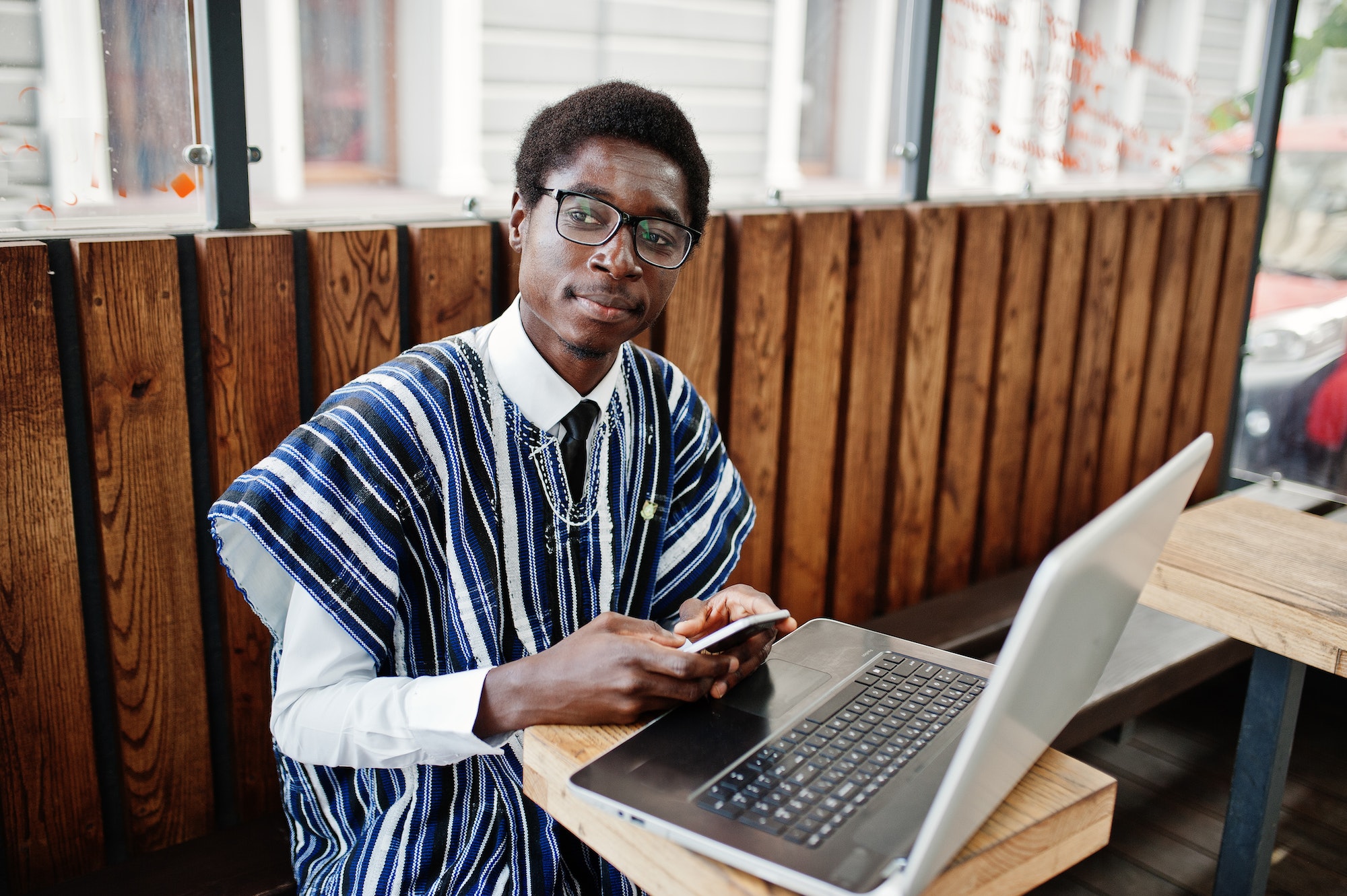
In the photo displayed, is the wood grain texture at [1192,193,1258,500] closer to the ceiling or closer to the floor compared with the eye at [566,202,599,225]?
closer to the floor

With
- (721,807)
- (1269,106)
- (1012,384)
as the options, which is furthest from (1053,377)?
(721,807)

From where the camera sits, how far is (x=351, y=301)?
6.57 ft

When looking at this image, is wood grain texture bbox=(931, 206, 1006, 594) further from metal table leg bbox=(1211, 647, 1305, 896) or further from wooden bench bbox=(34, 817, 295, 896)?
wooden bench bbox=(34, 817, 295, 896)

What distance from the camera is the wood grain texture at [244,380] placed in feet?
6.08

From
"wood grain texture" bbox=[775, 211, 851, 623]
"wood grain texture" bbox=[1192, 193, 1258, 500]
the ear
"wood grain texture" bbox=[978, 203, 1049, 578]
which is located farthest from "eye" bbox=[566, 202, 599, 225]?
"wood grain texture" bbox=[1192, 193, 1258, 500]

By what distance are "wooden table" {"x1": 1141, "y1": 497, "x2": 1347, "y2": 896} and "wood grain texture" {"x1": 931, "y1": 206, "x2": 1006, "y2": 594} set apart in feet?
3.75

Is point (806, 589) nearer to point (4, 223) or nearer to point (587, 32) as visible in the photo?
point (587, 32)

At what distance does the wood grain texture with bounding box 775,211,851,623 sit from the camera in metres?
2.77

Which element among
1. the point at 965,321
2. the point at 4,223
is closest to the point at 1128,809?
the point at 965,321

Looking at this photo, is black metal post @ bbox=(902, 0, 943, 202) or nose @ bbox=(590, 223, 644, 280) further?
black metal post @ bbox=(902, 0, 943, 202)

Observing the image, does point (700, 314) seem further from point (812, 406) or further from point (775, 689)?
point (775, 689)

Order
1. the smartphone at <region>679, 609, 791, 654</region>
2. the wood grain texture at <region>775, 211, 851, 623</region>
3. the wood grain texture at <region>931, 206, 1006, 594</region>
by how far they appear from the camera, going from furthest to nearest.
Answer: the wood grain texture at <region>931, 206, 1006, 594</region> < the wood grain texture at <region>775, 211, 851, 623</region> < the smartphone at <region>679, 609, 791, 654</region>

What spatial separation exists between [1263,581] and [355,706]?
141cm

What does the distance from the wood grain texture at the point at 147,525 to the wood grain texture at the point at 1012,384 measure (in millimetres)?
2308
